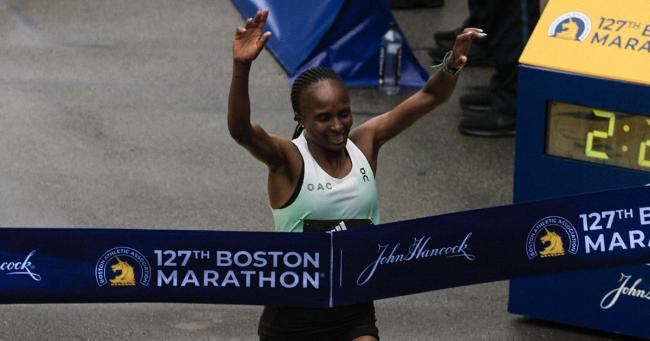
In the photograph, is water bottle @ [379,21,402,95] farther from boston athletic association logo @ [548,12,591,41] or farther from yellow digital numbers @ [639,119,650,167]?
yellow digital numbers @ [639,119,650,167]

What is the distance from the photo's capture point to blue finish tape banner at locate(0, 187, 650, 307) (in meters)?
5.04

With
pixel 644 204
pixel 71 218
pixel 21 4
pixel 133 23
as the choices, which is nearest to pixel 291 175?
pixel 644 204

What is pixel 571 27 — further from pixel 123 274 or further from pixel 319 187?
pixel 123 274

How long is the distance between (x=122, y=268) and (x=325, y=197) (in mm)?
787

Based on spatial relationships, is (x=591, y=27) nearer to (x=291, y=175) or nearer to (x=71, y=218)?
(x=291, y=175)

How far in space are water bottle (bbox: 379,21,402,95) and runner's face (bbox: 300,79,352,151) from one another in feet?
18.2

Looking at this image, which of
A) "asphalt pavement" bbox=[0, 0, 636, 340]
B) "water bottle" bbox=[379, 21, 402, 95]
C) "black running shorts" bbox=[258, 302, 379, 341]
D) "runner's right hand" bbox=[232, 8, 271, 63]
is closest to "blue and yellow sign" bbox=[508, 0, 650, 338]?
"asphalt pavement" bbox=[0, 0, 636, 340]

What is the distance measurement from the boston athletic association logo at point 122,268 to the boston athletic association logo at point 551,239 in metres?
1.44

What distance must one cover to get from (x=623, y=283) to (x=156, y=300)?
2513mm

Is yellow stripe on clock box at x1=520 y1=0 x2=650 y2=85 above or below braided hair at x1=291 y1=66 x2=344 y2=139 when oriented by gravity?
below

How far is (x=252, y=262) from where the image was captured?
16.7 feet

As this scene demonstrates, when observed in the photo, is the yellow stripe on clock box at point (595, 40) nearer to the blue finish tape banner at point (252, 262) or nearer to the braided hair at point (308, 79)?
the blue finish tape banner at point (252, 262)

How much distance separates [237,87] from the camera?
186 inches

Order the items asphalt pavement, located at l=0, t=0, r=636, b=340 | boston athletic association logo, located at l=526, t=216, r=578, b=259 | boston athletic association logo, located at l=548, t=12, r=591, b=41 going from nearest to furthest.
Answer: boston athletic association logo, located at l=526, t=216, r=578, b=259
boston athletic association logo, located at l=548, t=12, r=591, b=41
asphalt pavement, located at l=0, t=0, r=636, b=340
